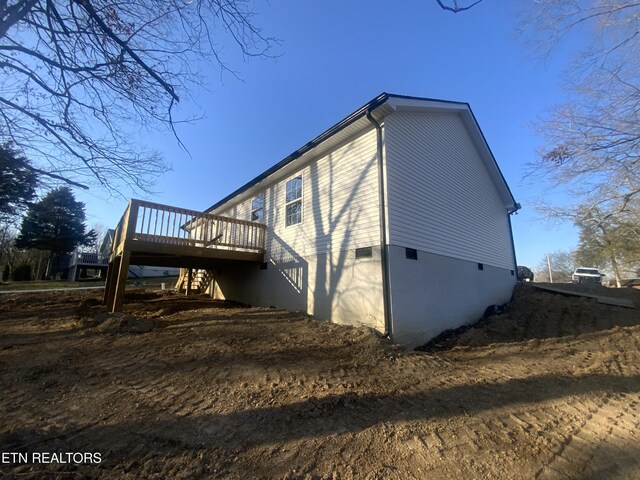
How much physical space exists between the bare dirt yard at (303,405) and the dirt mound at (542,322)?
0.89 metres

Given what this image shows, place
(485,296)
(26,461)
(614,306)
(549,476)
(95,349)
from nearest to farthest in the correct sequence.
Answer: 1. (26,461)
2. (549,476)
3. (95,349)
4. (614,306)
5. (485,296)

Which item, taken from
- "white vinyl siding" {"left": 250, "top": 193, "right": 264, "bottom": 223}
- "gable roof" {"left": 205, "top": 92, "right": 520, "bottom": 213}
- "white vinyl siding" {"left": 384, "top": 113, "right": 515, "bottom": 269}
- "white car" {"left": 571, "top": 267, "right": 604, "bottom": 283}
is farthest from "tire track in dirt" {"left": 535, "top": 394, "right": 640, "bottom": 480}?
"white car" {"left": 571, "top": 267, "right": 604, "bottom": 283}

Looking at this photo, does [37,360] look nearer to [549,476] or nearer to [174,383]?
[174,383]

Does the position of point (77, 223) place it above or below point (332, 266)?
above

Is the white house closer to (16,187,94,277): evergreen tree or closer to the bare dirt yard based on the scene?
the bare dirt yard

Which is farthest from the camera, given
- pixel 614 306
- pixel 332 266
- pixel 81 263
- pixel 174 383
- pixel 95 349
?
pixel 81 263

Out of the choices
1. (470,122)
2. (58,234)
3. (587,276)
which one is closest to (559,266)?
A: (587,276)

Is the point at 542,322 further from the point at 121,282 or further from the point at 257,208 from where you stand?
the point at 121,282

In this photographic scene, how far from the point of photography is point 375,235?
696 centimetres

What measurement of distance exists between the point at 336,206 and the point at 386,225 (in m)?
1.85

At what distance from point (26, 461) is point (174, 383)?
1.56m

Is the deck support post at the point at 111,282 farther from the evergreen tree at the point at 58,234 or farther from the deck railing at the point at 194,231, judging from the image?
the evergreen tree at the point at 58,234

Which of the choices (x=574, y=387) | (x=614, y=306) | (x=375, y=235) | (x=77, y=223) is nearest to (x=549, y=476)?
(x=574, y=387)

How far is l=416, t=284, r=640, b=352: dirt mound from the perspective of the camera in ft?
24.7
